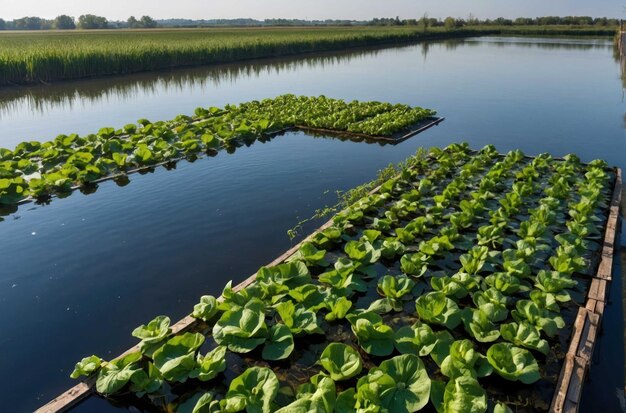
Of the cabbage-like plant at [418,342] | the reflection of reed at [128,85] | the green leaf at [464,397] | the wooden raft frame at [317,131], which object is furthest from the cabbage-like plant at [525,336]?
the reflection of reed at [128,85]

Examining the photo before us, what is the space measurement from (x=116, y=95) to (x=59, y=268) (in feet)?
40.4

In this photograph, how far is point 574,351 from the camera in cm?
356

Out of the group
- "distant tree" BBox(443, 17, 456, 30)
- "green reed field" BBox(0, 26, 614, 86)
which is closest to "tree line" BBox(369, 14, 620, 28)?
"distant tree" BBox(443, 17, 456, 30)

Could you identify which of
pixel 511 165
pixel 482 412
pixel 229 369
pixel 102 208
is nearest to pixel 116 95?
pixel 102 208

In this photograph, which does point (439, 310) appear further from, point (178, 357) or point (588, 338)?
point (178, 357)

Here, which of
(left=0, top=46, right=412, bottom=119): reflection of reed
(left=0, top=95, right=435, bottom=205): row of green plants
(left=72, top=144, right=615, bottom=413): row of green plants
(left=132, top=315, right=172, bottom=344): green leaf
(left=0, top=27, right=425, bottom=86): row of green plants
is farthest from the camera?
(left=0, top=27, right=425, bottom=86): row of green plants

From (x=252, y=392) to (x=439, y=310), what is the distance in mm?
1790

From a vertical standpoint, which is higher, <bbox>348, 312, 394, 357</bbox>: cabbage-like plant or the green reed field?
the green reed field

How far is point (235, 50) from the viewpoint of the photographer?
86.1 ft

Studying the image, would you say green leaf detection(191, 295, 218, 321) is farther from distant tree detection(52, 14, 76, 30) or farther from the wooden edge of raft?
distant tree detection(52, 14, 76, 30)

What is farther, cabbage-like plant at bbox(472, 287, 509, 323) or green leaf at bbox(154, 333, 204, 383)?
cabbage-like plant at bbox(472, 287, 509, 323)

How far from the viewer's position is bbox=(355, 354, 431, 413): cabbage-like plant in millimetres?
2916

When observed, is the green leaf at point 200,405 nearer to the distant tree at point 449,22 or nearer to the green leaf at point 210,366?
the green leaf at point 210,366

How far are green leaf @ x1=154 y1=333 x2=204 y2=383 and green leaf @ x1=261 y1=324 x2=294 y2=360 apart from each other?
53 cm
